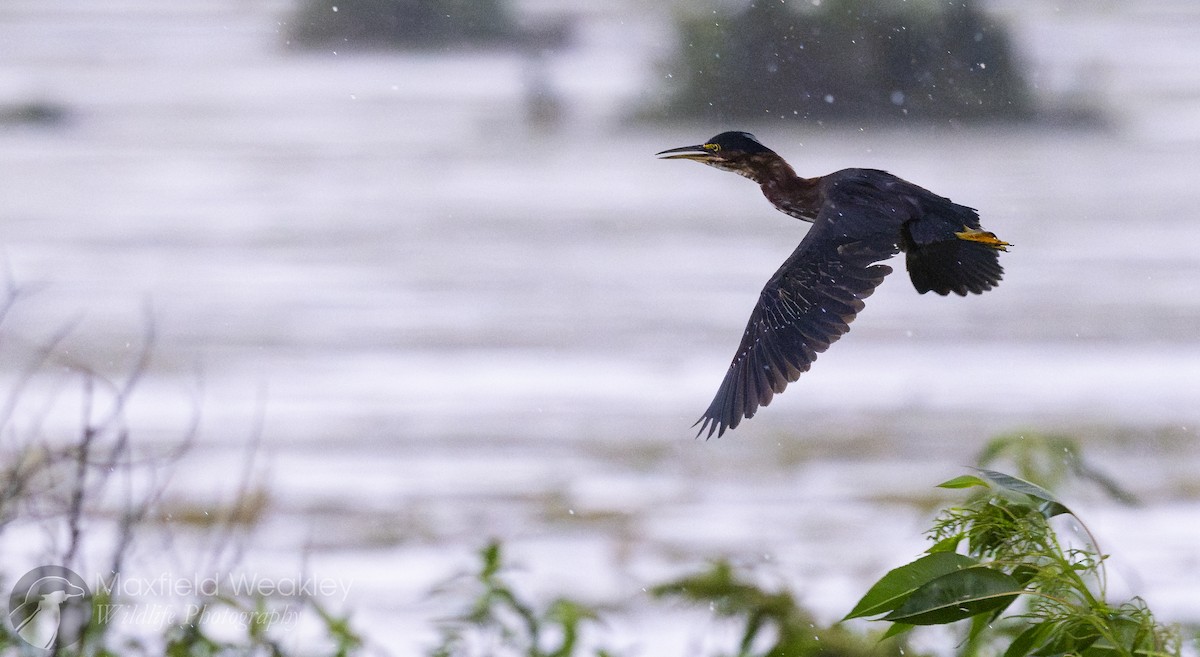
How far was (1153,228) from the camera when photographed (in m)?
1.97

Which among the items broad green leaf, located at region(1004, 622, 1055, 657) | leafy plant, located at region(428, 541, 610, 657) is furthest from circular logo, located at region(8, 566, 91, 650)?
broad green leaf, located at region(1004, 622, 1055, 657)

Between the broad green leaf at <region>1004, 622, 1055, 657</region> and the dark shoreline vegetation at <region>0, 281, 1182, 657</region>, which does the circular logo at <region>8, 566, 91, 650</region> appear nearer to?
the dark shoreline vegetation at <region>0, 281, 1182, 657</region>

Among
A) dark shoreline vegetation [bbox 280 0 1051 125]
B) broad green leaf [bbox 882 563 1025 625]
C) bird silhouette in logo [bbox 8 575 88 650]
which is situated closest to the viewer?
broad green leaf [bbox 882 563 1025 625]

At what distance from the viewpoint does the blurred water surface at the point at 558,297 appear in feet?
5.40

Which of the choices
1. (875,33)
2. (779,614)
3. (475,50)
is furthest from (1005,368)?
(475,50)

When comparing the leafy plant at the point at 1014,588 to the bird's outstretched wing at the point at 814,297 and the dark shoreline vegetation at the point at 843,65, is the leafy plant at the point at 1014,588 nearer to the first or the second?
the bird's outstretched wing at the point at 814,297

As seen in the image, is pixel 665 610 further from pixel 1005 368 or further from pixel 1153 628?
pixel 1153 628

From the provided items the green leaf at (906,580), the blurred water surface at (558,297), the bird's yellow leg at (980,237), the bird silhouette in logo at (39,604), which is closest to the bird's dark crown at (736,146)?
the bird's yellow leg at (980,237)

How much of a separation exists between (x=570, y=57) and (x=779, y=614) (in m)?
1.36

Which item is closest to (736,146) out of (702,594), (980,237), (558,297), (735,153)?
(735,153)

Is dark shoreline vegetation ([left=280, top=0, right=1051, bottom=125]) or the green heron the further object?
dark shoreline vegetation ([left=280, top=0, right=1051, bottom=125])

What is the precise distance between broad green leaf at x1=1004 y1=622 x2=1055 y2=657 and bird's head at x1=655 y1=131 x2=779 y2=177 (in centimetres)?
25

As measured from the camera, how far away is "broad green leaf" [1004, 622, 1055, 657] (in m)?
0.51

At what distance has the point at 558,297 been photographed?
6.57 ft
